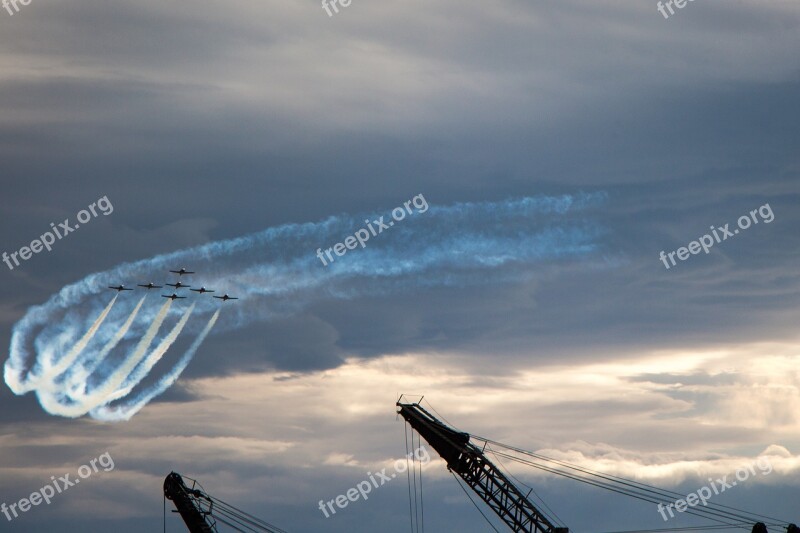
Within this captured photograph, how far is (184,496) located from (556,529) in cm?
4551

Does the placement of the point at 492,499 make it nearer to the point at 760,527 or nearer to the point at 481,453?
the point at 481,453

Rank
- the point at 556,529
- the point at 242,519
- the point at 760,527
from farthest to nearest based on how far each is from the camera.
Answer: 1. the point at 242,519
2. the point at 556,529
3. the point at 760,527

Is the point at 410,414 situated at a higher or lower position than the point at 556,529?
higher

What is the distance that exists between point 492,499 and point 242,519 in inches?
1351

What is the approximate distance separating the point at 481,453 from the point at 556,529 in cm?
1284

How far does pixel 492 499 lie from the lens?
181375 mm

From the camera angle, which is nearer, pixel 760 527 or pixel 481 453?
pixel 760 527

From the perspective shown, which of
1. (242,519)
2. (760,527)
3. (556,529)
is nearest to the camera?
(760,527)

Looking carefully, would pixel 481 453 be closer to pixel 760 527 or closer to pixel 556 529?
pixel 556 529

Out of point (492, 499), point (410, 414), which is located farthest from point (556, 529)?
point (410, 414)

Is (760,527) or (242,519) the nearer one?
(760,527)

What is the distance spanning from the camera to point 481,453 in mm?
181250

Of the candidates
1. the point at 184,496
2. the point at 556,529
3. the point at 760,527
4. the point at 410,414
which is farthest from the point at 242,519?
the point at 760,527

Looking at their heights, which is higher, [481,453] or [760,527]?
[481,453]
